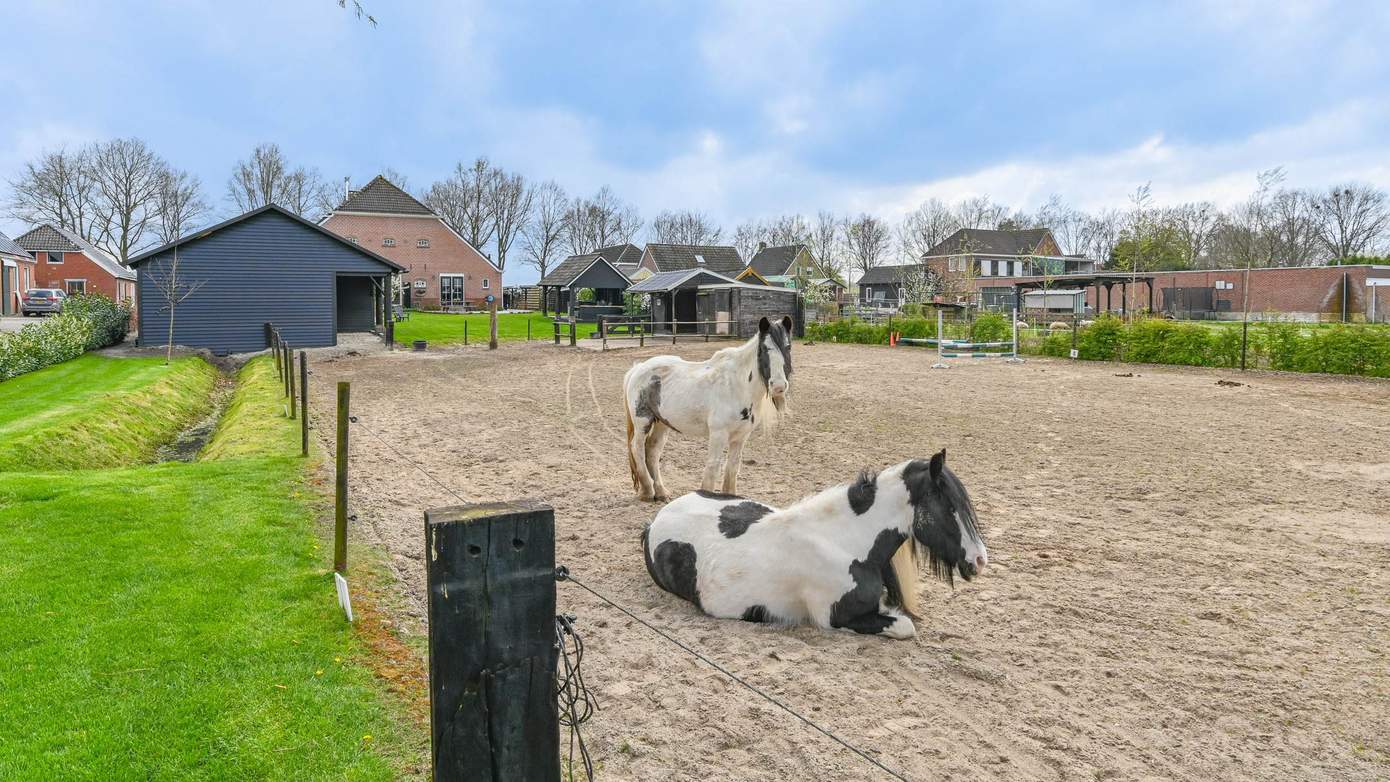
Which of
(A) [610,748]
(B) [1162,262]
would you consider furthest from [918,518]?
(B) [1162,262]

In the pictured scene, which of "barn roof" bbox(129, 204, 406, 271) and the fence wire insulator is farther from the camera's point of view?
"barn roof" bbox(129, 204, 406, 271)

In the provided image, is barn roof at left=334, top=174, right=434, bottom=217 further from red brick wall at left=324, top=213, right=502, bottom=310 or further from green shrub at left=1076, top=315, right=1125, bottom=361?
green shrub at left=1076, top=315, right=1125, bottom=361

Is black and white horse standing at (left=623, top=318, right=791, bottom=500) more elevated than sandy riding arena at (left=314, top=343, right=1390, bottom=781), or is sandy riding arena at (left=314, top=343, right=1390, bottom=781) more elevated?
black and white horse standing at (left=623, top=318, right=791, bottom=500)

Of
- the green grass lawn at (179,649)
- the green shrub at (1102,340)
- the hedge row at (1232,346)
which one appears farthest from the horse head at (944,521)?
the green shrub at (1102,340)

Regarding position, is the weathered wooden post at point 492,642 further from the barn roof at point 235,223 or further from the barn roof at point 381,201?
the barn roof at point 381,201

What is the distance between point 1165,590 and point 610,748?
4.12 m

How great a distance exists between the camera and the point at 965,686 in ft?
13.8

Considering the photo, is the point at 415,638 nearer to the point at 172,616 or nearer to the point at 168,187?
the point at 172,616

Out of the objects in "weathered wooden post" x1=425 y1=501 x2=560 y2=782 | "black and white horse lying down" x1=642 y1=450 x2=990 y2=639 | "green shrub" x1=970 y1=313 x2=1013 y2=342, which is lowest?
"black and white horse lying down" x1=642 y1=450 x2=990 y2=639

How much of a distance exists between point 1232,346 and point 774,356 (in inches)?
808

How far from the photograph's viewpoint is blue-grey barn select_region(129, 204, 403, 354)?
26938mm

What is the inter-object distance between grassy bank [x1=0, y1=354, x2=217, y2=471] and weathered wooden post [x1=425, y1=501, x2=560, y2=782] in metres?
10.4

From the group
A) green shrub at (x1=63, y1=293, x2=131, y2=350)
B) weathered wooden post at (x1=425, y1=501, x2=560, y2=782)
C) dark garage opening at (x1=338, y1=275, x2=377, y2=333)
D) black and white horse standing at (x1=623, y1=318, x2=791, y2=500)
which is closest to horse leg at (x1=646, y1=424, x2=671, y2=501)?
black and white horse standing at (x1=623, y1=318, x2=791, y2=500)

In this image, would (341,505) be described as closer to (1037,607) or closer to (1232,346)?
(1037,607)
